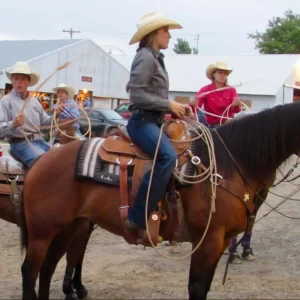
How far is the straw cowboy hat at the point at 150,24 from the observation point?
4.13 meters

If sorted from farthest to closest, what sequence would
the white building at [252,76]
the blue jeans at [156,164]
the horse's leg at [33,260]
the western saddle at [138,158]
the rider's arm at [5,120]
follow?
the white building at [252,76], the rider's arm at [5,120], the horse's leg at [33,260], the western saddle at [138,158], the blue jeans at [156,164]

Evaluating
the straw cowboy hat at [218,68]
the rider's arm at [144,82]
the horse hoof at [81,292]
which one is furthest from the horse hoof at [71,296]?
the straw cowboy hat at [218,68]

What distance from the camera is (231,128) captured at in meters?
4.30

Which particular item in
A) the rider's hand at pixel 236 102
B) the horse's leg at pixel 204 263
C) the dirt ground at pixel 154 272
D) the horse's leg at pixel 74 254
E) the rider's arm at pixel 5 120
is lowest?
the dirt ground at pixel 154 272

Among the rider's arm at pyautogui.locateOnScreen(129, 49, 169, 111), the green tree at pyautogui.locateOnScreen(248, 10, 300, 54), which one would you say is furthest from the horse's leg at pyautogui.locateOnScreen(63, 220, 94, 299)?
the green tree at pyautogui.locateOnScreen(248, 10, 300, 54)

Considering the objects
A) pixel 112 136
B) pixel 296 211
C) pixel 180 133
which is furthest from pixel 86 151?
pixel 296 211

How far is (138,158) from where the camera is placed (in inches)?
168

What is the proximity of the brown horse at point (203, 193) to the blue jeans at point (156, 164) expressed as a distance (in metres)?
0.18

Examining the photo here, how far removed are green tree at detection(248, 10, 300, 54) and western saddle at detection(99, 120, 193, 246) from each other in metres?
58.6

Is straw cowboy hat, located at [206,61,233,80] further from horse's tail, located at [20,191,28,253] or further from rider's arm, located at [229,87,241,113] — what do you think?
horse's tail, located at [20,191,28,253]

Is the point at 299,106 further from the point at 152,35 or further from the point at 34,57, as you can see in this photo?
the point at 34,57

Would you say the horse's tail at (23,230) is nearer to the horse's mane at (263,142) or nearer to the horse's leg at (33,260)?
the horse's leg at (33,260)

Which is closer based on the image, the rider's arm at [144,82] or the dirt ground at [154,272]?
the rider's arm at [144,82]

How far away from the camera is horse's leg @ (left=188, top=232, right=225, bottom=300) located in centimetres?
405
